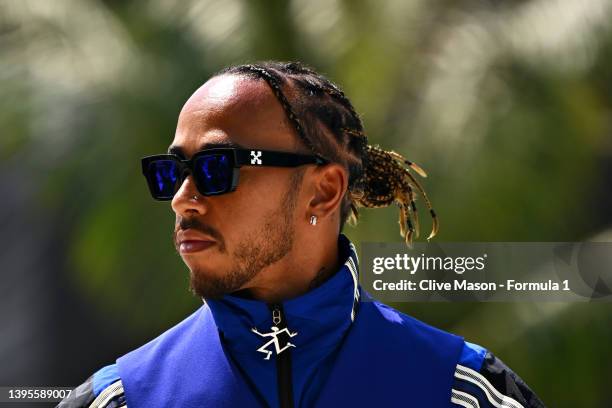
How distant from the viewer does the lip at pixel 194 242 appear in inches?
74.5

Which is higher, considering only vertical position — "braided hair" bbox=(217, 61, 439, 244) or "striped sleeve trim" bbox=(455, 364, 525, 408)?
"braided hair" bbox=(217, 61, 439, 244)

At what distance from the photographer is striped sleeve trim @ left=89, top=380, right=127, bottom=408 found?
1.91 m

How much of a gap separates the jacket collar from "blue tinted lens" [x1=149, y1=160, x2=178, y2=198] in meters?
0.23

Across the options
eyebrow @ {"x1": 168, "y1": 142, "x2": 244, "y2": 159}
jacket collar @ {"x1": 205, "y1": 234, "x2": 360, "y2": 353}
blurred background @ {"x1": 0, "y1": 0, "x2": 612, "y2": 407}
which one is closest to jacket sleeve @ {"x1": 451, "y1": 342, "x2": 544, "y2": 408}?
jacket collar @ {"x1": 205, "y1": 234, "x2": 360, "y2": 353}

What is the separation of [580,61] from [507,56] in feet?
1.09

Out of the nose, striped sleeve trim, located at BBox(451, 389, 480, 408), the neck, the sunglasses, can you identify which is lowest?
striped sleeve trim, located at BBox(451, 389, 480, 408)

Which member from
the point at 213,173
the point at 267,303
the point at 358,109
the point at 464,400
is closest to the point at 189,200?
the point at 213,173

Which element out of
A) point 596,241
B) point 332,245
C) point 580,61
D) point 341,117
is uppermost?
point 580,61

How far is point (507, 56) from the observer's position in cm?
466

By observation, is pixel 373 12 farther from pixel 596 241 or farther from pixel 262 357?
pixel 262 357

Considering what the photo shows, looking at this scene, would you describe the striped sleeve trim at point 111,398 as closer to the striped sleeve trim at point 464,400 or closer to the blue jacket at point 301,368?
the blue jacket at point 301,368

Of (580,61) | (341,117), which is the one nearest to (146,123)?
(580,61)
